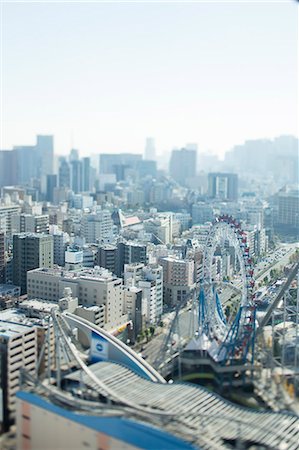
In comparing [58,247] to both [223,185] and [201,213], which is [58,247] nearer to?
[201,213]

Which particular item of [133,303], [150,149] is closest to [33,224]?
[133,303]

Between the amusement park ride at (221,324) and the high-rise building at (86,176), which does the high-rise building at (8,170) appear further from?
the amusement park ride at (221,324)

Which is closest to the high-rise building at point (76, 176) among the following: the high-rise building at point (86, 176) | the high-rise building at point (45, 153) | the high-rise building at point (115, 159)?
the high-rise building at point (86, 176)

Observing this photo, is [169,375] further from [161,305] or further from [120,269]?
[120,269]

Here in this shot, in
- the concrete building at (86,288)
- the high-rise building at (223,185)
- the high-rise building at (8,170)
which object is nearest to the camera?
the concrete building at (86,288)

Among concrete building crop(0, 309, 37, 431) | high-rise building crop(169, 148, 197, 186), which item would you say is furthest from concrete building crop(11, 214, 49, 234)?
high-rise building crop(169, 148, 197, 186)

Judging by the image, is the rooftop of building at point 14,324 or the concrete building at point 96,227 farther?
the concrete building at point 96,227
